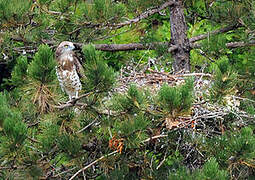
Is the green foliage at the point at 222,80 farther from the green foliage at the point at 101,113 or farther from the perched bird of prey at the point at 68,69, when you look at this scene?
the perched bird of prey at the point at 68,69

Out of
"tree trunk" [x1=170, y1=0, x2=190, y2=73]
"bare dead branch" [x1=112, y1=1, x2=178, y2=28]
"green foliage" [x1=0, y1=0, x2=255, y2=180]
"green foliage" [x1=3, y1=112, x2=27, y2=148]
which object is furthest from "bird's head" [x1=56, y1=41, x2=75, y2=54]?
"green foliage" [x1=3, y1=112, x2=27, y2=148]

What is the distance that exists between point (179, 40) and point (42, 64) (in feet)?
7.15

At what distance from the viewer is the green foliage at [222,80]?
9.30 ft

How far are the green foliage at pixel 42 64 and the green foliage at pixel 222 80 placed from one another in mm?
823

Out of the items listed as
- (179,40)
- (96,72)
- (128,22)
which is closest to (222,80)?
(96,72)

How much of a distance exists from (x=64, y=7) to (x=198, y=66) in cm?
131

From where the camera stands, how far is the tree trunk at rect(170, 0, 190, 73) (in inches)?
185

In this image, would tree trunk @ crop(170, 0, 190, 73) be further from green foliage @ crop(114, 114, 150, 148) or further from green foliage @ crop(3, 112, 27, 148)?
green foliage @ crop(3, 112, 27, 148)

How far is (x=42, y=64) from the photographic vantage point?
2713 millimetres

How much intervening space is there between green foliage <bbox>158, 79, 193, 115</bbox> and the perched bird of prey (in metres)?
1.27

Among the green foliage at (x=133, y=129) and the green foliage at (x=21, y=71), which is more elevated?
the green foliage at (x=21, y=71)

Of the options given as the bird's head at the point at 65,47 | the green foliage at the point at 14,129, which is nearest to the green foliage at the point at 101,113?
the green foliage at the point at 14,129

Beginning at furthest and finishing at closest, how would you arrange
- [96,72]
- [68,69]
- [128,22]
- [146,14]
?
[146,14], [128,22], [68,69], [96,72]

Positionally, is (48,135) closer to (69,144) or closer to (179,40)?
(69,144)
